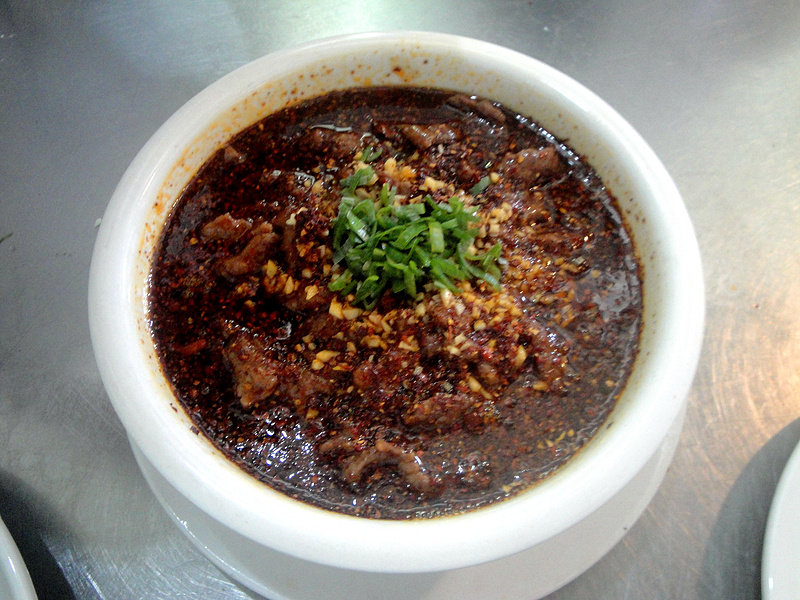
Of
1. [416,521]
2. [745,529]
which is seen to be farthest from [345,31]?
[745,529]

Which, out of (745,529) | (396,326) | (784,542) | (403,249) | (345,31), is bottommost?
(745,529)

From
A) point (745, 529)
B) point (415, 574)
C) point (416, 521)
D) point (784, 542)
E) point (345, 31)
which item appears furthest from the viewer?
point (345, 31)

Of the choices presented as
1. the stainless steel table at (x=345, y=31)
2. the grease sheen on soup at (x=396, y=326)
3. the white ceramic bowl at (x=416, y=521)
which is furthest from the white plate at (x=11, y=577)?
the grease sheen on soup at (x=396, y=326)

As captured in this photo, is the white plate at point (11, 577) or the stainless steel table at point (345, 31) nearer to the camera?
the white plate at point (11, 577)

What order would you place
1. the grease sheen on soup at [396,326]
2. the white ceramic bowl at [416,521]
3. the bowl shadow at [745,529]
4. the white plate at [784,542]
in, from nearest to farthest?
the white ceramic bowl at [416,521] → the grease sheen on soup at [396,326] → the white plate at [784,542] → the bowl shadow at [745,529]

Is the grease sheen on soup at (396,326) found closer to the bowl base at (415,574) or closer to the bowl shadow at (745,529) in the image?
the bowl base at (415,574)

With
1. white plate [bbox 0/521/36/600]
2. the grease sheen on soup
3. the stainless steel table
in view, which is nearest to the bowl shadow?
the stainless steel table

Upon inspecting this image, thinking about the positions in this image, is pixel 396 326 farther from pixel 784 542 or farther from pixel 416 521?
pixel 784 542
